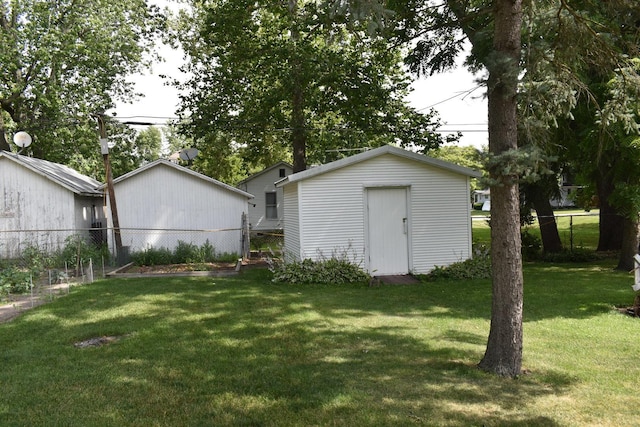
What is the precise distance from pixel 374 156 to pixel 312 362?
7.41 m

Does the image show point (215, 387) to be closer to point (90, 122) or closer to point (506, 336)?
point (506, 336)

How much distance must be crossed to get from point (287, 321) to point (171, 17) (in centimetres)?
2176

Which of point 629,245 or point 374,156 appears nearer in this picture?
point 374,156

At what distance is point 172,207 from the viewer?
56.1ft

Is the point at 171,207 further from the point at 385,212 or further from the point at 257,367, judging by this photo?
the point at 257,367

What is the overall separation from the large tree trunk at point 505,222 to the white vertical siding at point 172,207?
1334cm

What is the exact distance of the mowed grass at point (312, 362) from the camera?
4082mm

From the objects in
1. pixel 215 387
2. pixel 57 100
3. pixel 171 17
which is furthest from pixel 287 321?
pixel 171 17

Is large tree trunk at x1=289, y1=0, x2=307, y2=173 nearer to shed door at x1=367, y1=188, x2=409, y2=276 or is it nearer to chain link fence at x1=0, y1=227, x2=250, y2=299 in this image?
chain link fence at x1=0, y1=227, x2=250, y2=299

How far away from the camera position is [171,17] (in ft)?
80.0

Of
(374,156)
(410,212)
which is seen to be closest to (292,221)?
(374,156)

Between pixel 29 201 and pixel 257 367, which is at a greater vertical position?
pixel 29 201

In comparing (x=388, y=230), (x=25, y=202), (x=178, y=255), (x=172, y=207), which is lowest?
(x=178, y=255)

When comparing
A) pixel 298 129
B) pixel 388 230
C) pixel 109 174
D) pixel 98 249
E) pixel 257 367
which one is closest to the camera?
pixel 257 367
